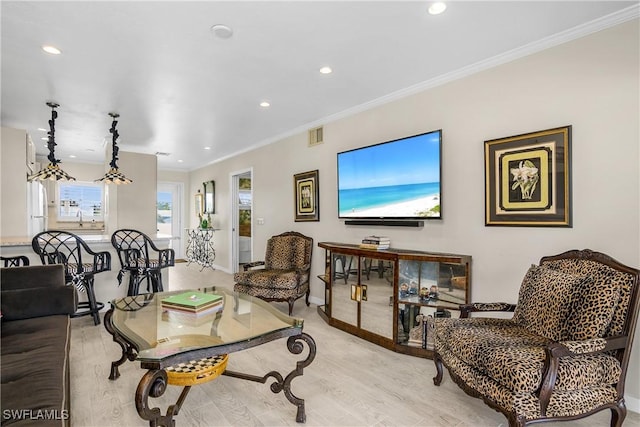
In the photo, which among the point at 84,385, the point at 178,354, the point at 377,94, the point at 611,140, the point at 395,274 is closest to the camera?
the point at 178,354

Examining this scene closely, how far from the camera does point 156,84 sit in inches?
125

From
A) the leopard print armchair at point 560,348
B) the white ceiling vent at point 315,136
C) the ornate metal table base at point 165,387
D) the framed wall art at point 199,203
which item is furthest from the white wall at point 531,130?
the framed wall art at point 199,203

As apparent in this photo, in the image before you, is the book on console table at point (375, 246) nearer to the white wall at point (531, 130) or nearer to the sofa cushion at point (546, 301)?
the white wall at point (531, 130)

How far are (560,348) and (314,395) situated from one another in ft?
4.81

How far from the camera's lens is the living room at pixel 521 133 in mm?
2096

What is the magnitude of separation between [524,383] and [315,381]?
4.49 ft

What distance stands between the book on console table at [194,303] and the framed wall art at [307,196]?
7.04 feet

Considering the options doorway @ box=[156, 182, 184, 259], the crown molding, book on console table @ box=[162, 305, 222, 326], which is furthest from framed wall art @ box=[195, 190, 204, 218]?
book on console table @ box=[162, 305, 222, 326]

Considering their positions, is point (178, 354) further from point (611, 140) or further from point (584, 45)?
point (584, 45)

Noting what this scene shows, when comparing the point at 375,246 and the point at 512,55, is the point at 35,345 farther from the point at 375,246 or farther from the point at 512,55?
the point at 512,55

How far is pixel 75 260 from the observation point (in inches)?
140

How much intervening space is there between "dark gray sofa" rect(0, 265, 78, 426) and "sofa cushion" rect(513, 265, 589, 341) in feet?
7.71

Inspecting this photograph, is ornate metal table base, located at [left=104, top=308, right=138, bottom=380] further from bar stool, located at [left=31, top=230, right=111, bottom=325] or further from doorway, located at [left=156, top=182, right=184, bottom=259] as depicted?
doorway, located at [left=156, top=182, right=184, bottom=259]

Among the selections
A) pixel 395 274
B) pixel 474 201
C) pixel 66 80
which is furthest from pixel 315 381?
pixel 66 80
